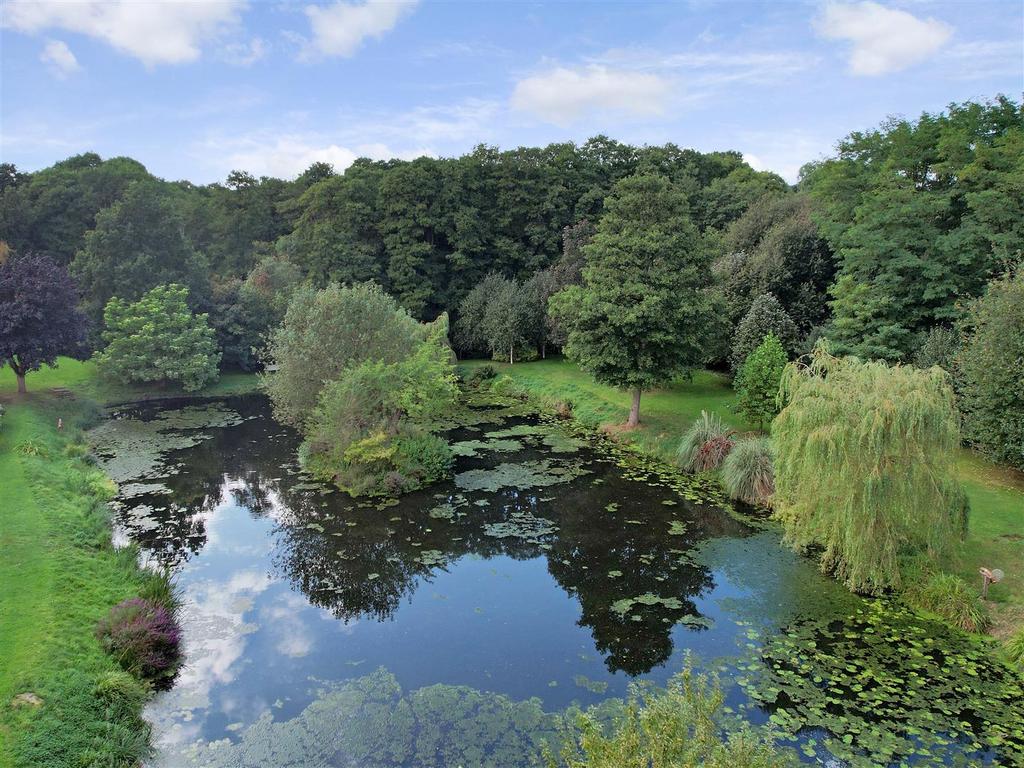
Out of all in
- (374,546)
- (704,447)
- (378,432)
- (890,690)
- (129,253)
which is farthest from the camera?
(129,253)

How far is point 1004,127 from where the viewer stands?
25.7 m

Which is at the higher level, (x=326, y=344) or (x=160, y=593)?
(x=326, y=344)

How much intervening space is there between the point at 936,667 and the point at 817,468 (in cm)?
428

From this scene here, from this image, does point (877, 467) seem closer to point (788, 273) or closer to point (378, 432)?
point (378, 432)

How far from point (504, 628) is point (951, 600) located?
373 inches

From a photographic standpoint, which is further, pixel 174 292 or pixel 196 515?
pixel 174 292

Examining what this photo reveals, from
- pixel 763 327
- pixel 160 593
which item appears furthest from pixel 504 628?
pixel 763 327

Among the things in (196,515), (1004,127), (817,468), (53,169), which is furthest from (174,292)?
(1004,127)

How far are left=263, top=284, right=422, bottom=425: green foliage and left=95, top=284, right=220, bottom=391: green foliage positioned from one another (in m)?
14.3

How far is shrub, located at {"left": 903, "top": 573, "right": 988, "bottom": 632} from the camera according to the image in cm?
1299

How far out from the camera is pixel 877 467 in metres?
13.6

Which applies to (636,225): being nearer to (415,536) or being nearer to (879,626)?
(415,536)

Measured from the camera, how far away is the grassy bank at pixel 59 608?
30.6ft

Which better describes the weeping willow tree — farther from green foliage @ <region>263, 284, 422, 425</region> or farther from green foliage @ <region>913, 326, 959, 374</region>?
green foliage @ <region>263, 284, 422, 425</region>
